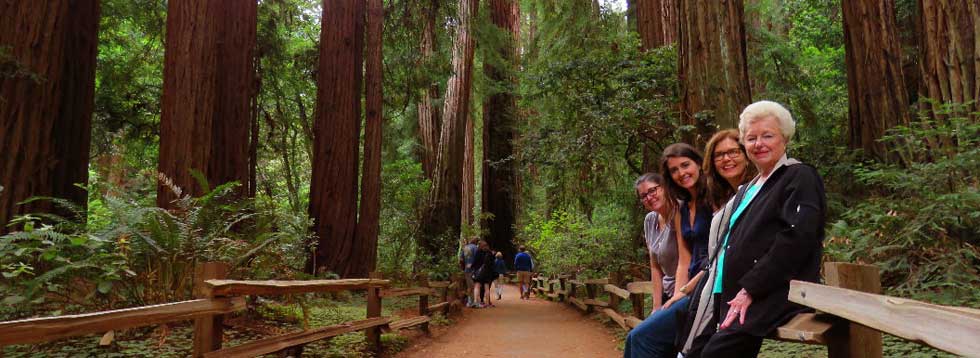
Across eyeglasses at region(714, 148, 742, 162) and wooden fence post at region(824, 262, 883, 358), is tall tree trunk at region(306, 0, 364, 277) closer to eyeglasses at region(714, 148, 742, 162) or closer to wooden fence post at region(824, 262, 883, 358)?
eyeglasses at region(714, 148, 742, 162)

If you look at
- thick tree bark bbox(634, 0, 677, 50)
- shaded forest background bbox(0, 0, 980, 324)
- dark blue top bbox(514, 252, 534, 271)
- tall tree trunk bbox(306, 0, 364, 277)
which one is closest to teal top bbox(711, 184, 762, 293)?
shaded forest background bbox(0, 0, 980, 324)

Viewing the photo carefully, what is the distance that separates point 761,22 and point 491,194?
39.2 feet

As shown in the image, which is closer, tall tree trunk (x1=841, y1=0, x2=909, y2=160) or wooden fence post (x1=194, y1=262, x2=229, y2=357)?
wooden fence post (x1=194, y1=262, x2=229, y2=357)

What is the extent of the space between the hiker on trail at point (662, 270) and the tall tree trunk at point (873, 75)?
7278 mm

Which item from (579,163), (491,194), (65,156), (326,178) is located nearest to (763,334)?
(65,156)

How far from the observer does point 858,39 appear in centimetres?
1006

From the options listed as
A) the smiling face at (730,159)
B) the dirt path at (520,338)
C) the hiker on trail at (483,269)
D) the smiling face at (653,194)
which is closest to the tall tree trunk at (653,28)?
the dirt path at (520,338)

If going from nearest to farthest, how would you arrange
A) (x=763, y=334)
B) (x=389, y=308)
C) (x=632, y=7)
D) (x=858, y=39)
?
(x=763, y=334) < (x=858, y=39) < (x=389, y=308) < (x=632, y=7)

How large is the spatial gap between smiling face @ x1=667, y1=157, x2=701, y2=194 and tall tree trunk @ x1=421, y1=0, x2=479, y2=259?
1379 centimetres

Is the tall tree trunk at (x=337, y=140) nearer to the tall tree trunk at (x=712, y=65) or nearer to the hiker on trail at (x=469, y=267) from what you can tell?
the hiker on trail at (x=469, y=267)

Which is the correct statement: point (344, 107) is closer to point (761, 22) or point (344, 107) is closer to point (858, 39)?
point (858, 39)

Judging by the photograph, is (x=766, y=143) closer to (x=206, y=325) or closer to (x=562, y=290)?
(x=206, y=325)

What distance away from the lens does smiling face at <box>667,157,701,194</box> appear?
3363 mm

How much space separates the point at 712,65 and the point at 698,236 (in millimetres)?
4862
